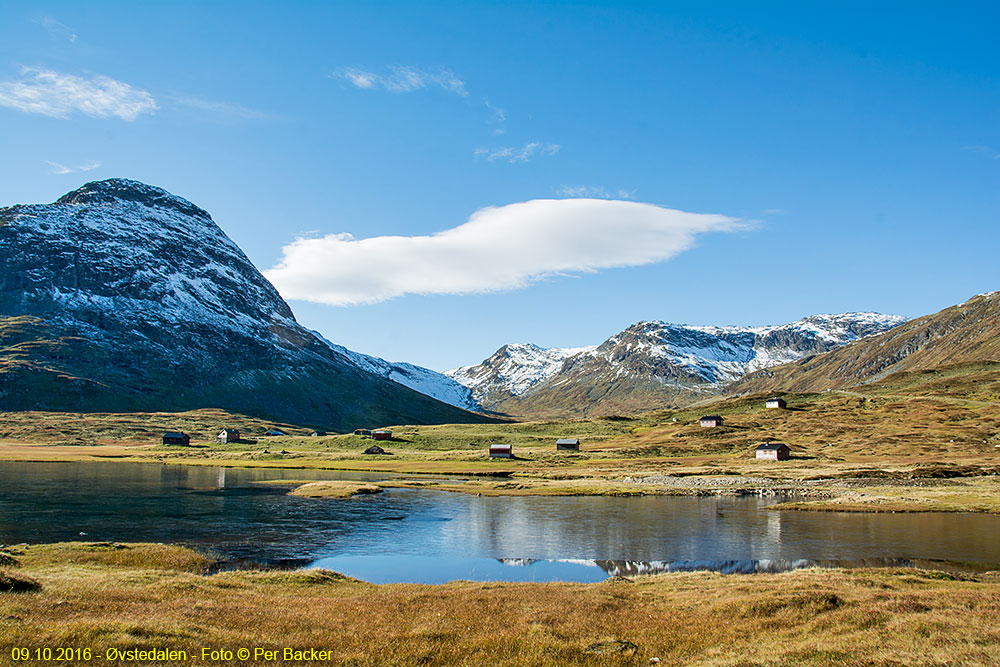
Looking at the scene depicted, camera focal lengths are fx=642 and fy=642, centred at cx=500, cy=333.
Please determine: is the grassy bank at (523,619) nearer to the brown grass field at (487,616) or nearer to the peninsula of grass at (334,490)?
the brown grass field at (487,616)

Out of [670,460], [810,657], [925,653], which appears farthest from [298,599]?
[670,460]

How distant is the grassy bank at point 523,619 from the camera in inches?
853

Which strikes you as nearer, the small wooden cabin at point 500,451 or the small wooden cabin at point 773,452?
the small wooden cabin at point 773,452

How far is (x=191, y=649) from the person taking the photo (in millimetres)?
20547

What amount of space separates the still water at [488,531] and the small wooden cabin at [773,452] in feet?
206

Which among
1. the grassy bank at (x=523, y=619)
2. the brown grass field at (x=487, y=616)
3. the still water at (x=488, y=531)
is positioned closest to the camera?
the brown grass field at (x=487, y=616)

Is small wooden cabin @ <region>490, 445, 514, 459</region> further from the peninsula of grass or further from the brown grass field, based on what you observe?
the brown grass field

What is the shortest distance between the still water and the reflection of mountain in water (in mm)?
218

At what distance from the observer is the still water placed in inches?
1994

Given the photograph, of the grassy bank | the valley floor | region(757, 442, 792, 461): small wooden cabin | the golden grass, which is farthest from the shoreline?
the grassy bank

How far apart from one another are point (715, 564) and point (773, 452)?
365 ft

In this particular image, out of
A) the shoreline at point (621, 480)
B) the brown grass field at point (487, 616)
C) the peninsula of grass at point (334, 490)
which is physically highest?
the brown grass field at point (487, 616)

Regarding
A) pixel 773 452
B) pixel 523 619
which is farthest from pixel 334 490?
pixel 773 452

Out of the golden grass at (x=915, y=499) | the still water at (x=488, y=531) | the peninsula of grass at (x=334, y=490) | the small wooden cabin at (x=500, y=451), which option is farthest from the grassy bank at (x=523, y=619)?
the small wooden cabin at (x=500, y=451)
